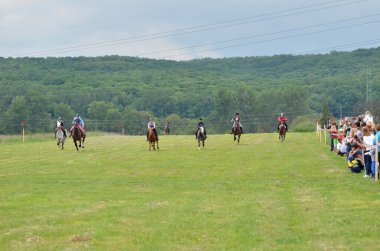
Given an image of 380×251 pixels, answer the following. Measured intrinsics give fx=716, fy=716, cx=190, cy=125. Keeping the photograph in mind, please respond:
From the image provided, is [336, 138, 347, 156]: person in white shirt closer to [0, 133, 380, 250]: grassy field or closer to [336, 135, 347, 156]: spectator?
[336, 135, 347, 156]: spectator

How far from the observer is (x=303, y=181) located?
24.2m

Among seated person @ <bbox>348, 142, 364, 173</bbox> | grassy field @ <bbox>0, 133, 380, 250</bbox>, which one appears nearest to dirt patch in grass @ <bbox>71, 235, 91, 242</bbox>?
grassy field @ <bbox>0, 133, 380, 250</bbox>

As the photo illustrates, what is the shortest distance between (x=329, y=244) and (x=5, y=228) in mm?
6355

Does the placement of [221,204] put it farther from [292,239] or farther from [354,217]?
[292,239]

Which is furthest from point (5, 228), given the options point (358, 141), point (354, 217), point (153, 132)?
point (153, 132)

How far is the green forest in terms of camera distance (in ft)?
355

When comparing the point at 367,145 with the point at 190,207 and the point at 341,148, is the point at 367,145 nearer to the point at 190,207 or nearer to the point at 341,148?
the point at 190,207

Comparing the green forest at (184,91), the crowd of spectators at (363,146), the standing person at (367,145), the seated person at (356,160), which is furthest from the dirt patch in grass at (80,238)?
the green forest at (184,91)

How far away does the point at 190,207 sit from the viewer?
17.3 metres

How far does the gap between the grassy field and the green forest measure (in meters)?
55.5

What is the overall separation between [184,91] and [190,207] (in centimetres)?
11816

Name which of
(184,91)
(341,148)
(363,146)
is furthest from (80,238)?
(184,91)

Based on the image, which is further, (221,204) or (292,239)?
(221,204)

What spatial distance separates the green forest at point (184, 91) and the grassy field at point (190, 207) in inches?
2187
